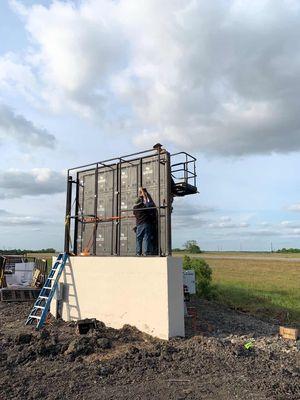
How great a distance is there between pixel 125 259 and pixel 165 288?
169 centimetres

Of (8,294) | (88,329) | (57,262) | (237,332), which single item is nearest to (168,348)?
(88,329)

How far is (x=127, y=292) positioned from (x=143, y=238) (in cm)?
165

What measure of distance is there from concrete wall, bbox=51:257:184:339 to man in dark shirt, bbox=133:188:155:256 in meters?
0.83

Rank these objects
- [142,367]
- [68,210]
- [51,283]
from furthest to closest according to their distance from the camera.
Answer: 1. [68,210]
2. [51,283]
3. [142,367]

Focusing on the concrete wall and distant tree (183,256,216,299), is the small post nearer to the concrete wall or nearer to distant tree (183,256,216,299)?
the concrete wall

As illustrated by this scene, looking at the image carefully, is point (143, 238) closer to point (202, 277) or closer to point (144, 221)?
point (144, 221)

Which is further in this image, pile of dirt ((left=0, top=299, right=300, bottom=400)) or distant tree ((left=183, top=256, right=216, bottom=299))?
distant tree ((left=183, top=256, right=216, bottom=299))

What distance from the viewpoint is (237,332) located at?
11812 millimetres

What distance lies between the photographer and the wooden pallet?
1741 centimetres

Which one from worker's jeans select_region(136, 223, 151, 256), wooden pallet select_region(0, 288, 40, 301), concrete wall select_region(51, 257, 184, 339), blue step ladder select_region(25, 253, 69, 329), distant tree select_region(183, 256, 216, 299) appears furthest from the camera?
distant tree select_region(183, 256, 216, 299)

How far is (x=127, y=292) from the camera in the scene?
11.1m

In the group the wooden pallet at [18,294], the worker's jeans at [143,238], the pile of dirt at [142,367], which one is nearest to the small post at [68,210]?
the worker's jeans at [143,238]

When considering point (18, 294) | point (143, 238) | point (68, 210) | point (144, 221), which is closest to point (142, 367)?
point (143, 238)

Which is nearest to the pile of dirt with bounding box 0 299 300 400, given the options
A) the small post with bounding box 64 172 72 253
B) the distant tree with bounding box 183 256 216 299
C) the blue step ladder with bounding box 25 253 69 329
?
the blue step ladder with bounding box 25 253 69 329
